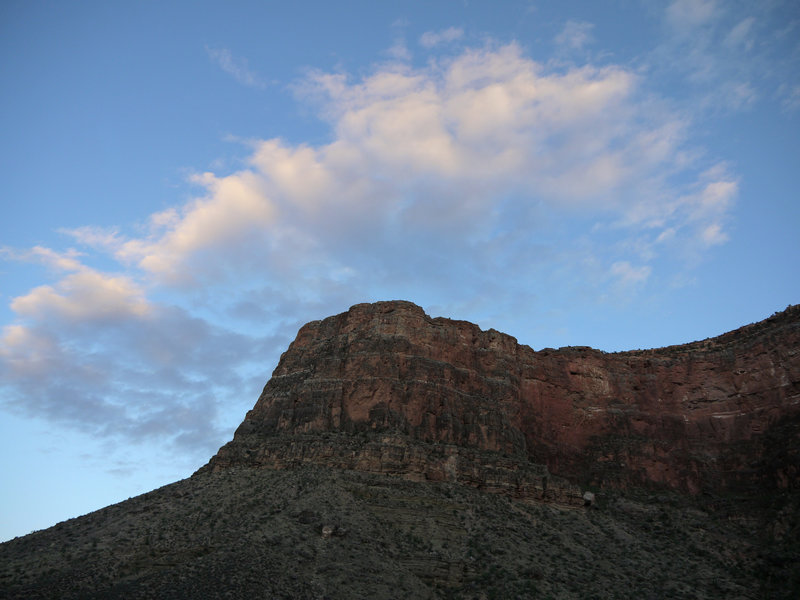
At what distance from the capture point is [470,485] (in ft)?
208

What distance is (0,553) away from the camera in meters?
55.2

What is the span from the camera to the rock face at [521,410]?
6619 cm

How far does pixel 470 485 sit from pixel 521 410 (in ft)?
62.1

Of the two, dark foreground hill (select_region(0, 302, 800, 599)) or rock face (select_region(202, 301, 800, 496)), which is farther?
rock face (select_region(202, 301, 800, 496))

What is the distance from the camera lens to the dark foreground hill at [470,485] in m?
48.9

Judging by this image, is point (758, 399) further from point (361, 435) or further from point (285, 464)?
point (285, 464)

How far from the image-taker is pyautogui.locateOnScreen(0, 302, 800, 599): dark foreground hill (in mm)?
48875

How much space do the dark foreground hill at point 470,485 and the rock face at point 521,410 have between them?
22 cm

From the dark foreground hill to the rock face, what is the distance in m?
0.22

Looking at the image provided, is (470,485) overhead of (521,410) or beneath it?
beneath

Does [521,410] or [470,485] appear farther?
[521,410]

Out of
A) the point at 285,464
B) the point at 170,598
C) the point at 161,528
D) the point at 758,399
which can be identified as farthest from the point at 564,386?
the point at 170,598

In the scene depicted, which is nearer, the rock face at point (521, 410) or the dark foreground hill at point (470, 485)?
the dark foreground hill at point (470, 485)

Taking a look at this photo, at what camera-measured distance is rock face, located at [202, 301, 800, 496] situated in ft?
217
